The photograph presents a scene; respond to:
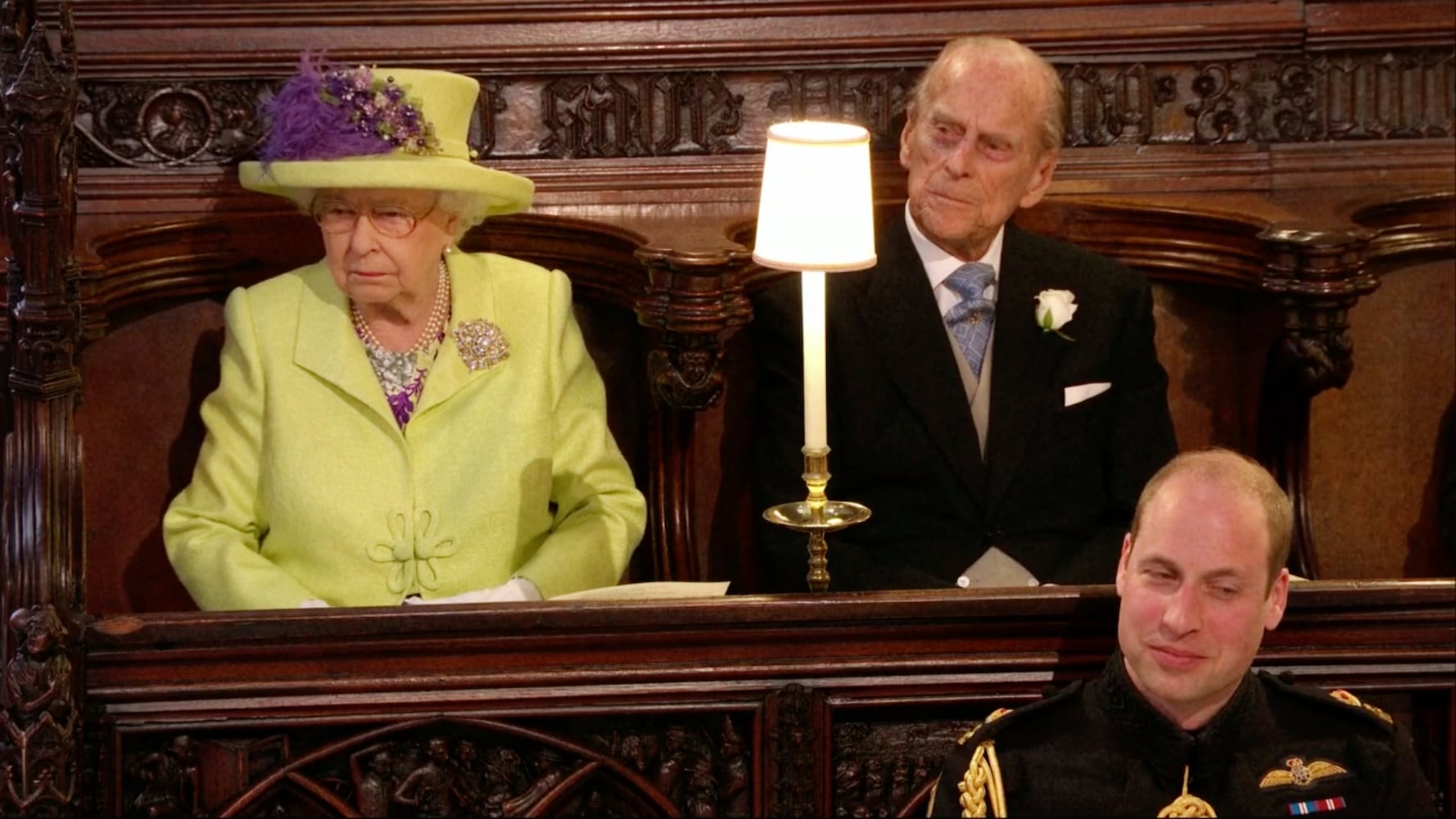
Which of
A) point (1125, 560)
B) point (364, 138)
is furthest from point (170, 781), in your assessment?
point (1125, 560)

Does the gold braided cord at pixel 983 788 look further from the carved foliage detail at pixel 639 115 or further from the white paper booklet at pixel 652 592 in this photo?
the carved foliage detail at pixel 639 115

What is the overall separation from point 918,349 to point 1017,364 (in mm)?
177

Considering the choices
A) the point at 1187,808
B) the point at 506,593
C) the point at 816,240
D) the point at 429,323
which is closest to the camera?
the point at 1187,808

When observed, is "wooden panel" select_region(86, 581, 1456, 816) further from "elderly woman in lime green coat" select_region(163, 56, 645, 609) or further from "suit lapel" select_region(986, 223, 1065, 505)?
"suit lapel" select_region(986, 223, 1065, 505)

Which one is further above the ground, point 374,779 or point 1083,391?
point 1083,391

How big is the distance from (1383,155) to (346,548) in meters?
2.13

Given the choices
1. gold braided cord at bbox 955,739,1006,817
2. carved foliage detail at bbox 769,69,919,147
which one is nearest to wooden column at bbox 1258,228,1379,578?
carved foliage detail at bbox 769,69,919,147

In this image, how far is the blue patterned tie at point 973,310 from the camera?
155 inches

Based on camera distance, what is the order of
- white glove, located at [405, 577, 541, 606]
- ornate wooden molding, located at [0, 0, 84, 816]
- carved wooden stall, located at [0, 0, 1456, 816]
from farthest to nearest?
1. carved wooden stall, located at [0, 0, 1456, 816]
2. white glove, located at [405, 577, 541, 606]
3. ornate wooden molding, located at [0, 0, 84, 816]

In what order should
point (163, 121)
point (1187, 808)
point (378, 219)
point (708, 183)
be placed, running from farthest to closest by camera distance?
point (708, 183) < point (163, 121) < point (378, 219) < point (1187, 808)

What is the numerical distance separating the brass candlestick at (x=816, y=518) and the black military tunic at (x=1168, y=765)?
0.35 meters

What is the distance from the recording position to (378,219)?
3.68m

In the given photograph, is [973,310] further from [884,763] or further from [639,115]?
[884,763]

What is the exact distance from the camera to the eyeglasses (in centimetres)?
367
